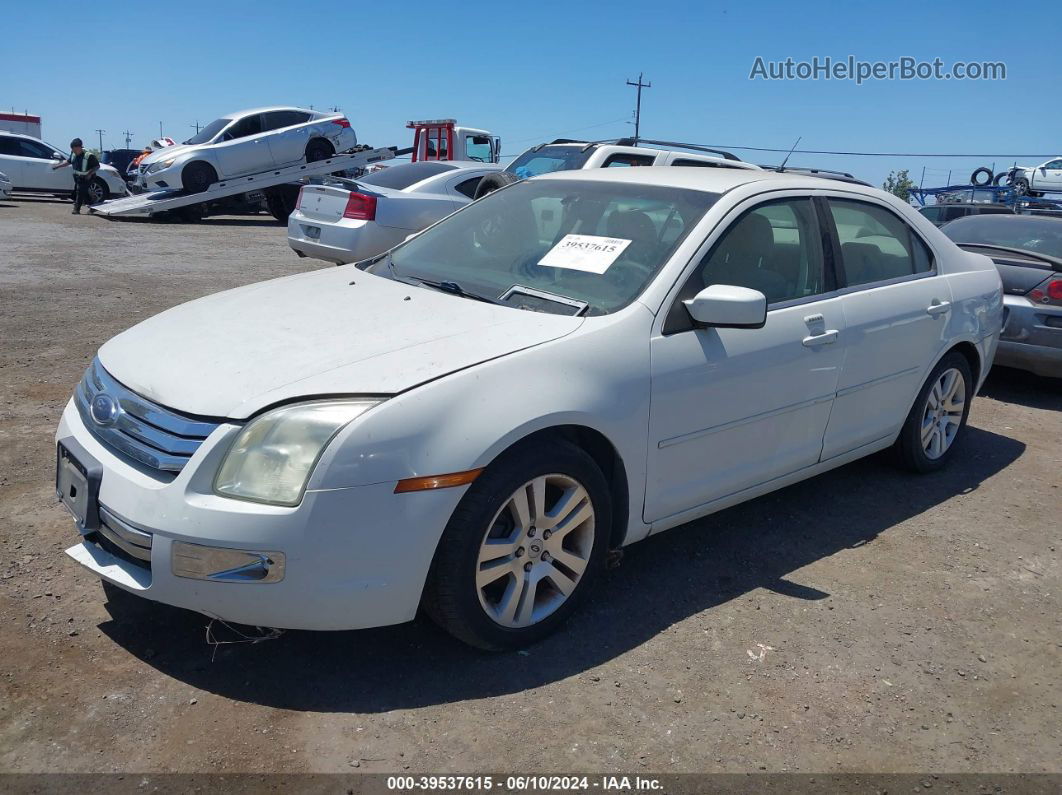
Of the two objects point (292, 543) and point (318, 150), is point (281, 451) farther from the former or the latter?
point (318, 150)

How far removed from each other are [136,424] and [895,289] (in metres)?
3.47

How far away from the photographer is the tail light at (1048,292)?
6438mm

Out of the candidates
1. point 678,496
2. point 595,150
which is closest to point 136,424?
point 678,496

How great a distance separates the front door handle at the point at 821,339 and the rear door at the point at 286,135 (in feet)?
58.6

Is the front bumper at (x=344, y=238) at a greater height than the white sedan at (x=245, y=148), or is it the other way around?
the white sedan at (x=245, y=148)

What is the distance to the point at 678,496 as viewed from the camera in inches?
137

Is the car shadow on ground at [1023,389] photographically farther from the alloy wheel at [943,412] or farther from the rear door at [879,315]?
the rear door at [879,315]

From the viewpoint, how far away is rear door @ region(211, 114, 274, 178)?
19125 millimetres

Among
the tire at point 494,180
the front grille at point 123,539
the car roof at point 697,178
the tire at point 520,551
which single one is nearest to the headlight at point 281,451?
the front grille at point 123,539

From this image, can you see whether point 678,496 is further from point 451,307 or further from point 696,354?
point 451,307

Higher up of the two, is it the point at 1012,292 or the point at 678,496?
the point at 1012,292

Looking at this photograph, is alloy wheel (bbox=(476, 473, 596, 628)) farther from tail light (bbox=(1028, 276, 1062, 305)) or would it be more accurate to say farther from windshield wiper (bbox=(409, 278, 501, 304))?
tail light (bbox=(1028, 276, 1062, 305))

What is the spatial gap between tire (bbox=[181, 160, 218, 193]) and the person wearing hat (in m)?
2.57

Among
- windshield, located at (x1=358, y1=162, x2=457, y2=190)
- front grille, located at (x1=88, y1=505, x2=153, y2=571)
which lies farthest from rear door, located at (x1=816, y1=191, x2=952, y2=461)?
windshield, located at (x1=358, y1=162, x2=457, y2=190)
